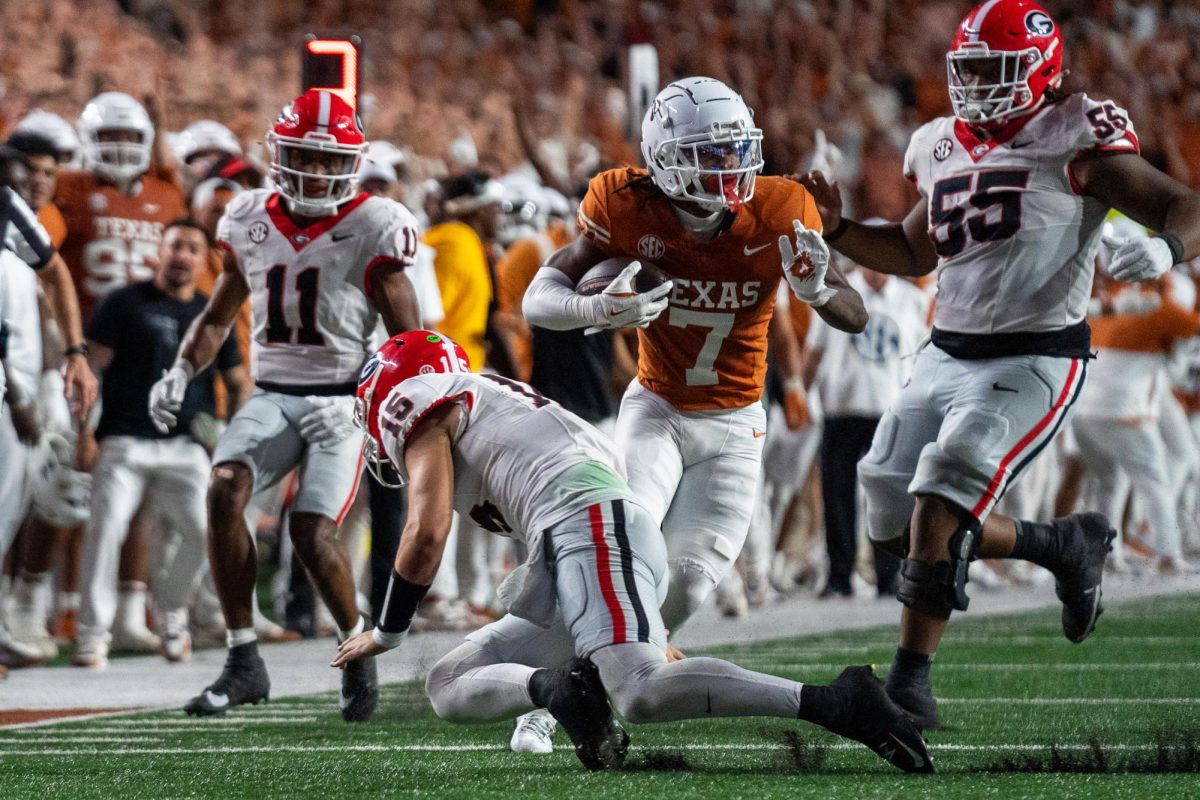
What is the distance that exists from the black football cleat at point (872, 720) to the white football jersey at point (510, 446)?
0.72m

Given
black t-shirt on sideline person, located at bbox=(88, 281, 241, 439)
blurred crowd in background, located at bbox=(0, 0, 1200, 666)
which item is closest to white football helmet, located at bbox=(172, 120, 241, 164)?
blurred crowd in background, located at bbox=(0, 0, 1200, 666)

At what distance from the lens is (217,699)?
5.71m

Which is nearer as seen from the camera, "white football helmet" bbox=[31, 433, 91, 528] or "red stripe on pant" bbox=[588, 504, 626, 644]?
"red stripe on pant" bbox=[588, 504, 626, 644]

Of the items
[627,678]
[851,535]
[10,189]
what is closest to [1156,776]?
[627,678]

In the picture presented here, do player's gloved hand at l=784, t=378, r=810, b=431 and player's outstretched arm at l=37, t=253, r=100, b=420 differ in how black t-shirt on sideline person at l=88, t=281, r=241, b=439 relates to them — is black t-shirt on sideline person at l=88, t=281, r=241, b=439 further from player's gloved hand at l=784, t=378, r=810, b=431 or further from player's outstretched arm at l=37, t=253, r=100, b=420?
player's gloved hand at l=784, t=378, r=810, b=431

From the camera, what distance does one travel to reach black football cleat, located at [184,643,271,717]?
18.7 feet

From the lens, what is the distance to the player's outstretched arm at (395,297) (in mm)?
6074

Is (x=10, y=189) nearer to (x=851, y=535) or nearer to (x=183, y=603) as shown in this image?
(x=183, y=603)

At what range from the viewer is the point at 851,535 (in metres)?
10.1

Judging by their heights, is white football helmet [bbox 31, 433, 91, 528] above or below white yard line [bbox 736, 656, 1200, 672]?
above

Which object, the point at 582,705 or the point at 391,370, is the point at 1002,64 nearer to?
the point at 391,370

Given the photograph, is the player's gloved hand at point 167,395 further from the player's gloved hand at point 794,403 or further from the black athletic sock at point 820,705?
the player's gloved hand at point 794,403

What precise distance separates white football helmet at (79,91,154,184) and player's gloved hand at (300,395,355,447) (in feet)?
8.75

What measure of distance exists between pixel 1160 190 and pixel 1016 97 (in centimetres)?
45
